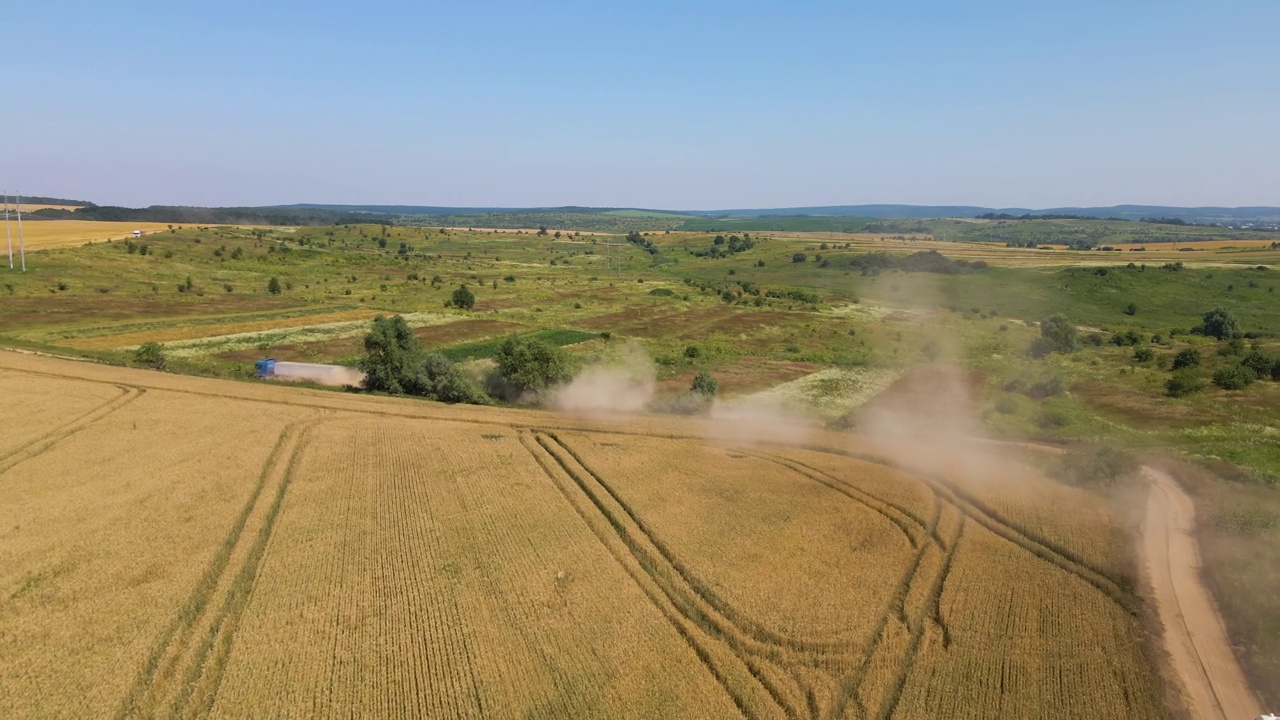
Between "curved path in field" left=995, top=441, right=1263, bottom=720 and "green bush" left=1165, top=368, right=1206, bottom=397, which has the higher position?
"green bush" left=1165, top=368, right=1206, bottom=397

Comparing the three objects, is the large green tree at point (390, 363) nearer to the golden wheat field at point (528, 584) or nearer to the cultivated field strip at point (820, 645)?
the golden wheat field at point (528, 584)

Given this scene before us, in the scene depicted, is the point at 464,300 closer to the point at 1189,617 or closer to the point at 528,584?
the point at 528,584

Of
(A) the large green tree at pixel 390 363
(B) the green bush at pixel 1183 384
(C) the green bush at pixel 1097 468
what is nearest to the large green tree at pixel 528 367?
(A) the large green tree at pixel 390 363

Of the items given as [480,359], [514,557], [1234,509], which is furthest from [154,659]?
[480,359]

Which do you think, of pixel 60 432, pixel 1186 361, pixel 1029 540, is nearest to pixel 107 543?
pixel 60 432

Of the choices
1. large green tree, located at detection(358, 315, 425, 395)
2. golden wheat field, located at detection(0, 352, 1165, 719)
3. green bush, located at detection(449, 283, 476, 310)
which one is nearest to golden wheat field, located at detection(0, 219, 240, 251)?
green bush, located at detection(449, 283, 476, 310)

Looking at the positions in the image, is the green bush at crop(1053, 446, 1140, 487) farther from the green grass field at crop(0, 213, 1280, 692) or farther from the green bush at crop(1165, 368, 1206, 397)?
the green bush at crop(1165, 368, 1206, 397)
